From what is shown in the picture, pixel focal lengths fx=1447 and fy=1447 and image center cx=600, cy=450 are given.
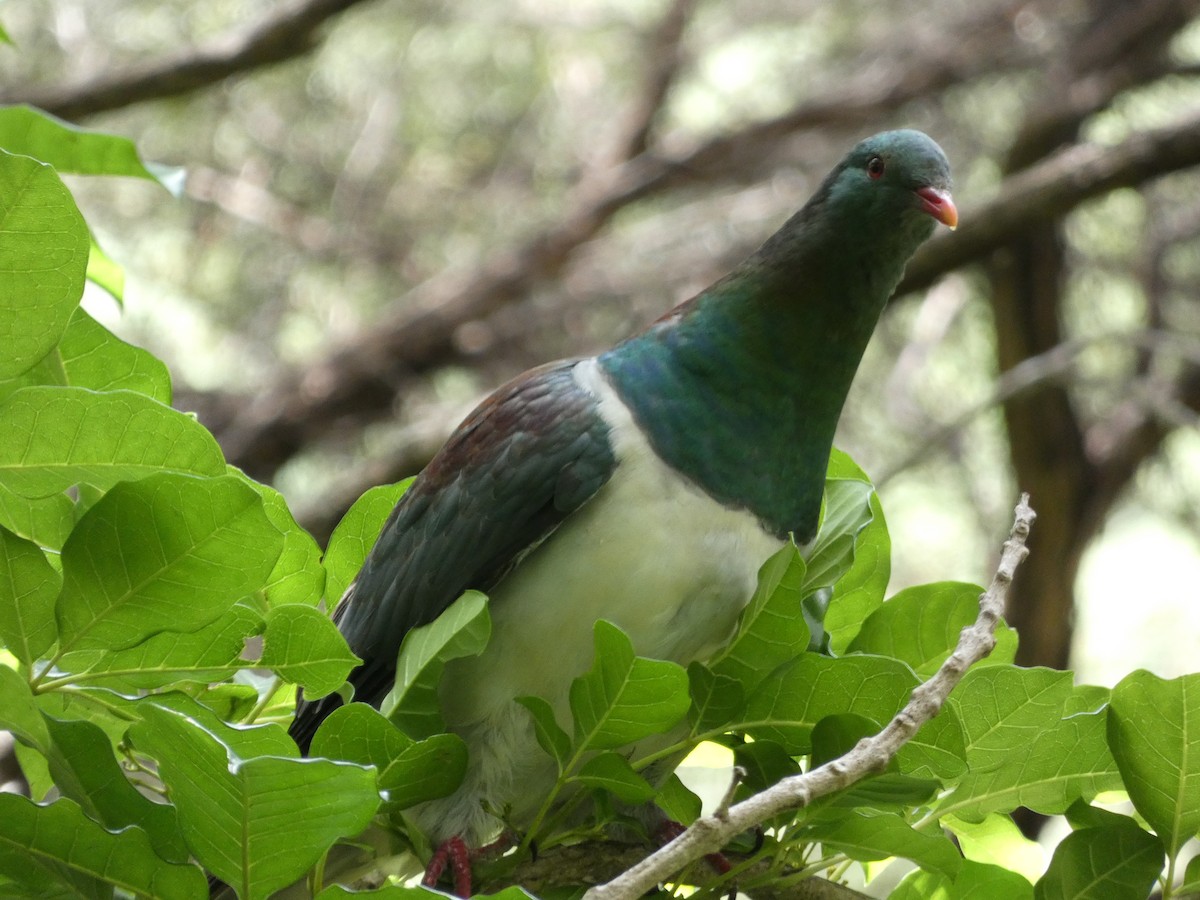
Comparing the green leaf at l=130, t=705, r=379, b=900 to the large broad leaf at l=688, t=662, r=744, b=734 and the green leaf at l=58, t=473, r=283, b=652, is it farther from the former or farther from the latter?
the large broad leaf at l=688, t=662, r=744, b=734

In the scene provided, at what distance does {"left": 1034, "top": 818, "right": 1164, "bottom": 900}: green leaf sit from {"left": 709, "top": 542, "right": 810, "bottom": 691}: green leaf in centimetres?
26

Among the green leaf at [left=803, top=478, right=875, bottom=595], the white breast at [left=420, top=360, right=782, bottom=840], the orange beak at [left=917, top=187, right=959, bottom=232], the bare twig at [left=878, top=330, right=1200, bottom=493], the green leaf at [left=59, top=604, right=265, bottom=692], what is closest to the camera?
the green leaf at [left=59, top=604, right=265, bottom=692]

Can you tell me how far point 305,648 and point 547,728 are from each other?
195 millimetres

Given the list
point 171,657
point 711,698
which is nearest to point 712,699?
point 711,698

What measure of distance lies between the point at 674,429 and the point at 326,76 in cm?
420

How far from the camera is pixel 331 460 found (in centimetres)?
430

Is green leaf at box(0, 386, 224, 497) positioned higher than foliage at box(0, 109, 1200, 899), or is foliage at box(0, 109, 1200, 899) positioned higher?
green leaf at box(0, 386, 224, 497)

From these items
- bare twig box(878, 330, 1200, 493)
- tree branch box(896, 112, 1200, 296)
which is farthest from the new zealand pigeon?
tree branch box(896, 112, 1200, 296)

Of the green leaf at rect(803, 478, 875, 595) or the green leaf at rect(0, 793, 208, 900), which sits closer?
the green leaf at rect(0, 793, 208, 900)

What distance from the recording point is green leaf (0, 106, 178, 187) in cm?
139

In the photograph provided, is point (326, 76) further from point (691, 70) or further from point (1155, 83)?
point (1155, 83)

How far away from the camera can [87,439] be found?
103 centimetres

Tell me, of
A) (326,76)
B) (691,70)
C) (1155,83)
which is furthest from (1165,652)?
(326,76)

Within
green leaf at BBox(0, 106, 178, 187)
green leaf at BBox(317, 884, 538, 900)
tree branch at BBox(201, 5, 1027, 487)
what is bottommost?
tree branch at BBox(201, 5, 1027, 487)
